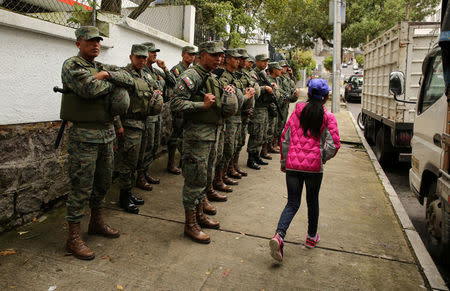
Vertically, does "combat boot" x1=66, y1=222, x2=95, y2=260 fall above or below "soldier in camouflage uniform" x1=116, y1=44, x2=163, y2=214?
below

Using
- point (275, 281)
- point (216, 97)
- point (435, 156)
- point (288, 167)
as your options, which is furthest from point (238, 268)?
point (435, 156)

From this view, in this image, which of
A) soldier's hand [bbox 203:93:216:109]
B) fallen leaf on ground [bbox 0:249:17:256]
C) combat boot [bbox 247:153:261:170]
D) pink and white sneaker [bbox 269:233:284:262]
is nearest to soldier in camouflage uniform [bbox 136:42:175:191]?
soldier's hand [bbox 203:93:216:109]

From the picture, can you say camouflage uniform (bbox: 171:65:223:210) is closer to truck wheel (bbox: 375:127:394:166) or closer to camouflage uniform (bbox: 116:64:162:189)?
camouflage uniform (bbox: 116:64:162:189)

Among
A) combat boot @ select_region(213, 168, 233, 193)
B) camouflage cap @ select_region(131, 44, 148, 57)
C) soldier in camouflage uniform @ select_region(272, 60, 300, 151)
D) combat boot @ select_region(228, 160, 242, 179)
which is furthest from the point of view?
soldier in camouflage uniform @ select_region(272, 60, 300, 151)

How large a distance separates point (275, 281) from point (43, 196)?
268 centimetres

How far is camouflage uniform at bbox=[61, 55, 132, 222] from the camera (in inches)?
117

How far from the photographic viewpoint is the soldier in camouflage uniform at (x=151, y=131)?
4.61 metres

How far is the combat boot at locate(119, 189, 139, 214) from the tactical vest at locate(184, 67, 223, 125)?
1311 millimetres

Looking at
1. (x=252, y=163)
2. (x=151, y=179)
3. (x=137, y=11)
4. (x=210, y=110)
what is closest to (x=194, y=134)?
(x=210, y=110)

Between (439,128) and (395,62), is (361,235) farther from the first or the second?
(395,62)

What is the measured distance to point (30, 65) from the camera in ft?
12.5

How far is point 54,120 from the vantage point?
4184mm

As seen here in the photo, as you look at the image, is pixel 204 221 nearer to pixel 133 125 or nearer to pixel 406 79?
pixel 133 125

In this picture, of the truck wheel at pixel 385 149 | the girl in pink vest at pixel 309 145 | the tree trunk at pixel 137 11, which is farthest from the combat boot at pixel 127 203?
the truck wheel at pixel 385 149
